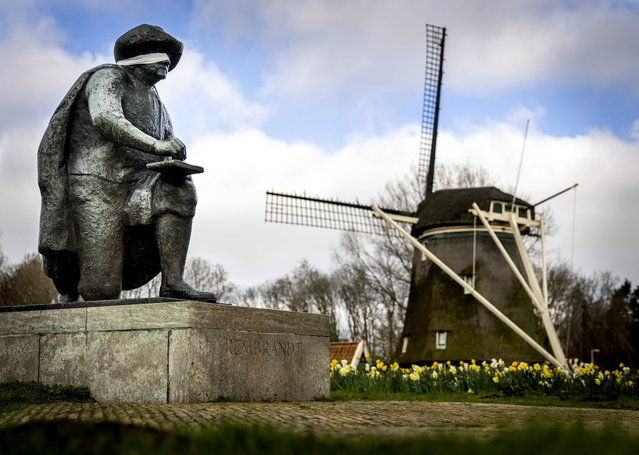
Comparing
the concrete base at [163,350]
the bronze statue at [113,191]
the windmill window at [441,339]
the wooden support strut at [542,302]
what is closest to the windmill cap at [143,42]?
the bronze statue at [113,191]

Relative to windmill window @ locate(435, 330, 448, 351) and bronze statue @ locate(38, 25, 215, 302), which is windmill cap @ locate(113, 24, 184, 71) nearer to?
bronze statue @ locate(38, 25, 215, 302)

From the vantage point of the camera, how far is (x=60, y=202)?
24.9 ft

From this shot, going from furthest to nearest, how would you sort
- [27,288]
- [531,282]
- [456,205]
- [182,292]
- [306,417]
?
[27,288] → [456,205] → [531,282] → [182,292] → [306,417]

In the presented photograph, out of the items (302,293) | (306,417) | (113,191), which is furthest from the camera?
(302,293)

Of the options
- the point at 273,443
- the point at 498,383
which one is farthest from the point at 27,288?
the point at 273,443

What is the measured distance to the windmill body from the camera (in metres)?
26.7

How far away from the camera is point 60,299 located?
7840 mm

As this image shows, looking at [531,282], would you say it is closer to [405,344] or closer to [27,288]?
[405,344]

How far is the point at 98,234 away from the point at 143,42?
74.0 inches

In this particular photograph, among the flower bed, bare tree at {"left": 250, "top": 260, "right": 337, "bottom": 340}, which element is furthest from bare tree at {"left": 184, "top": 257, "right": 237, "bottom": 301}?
the flower bed

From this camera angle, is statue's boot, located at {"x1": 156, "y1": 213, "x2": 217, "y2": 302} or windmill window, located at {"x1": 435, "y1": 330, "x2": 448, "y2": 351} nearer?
statue's boot, located at {"x1": 156, "y1": 213, "x2": 217, "y2": 302}

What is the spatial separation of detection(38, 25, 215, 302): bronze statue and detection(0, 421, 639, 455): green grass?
4038 millimetres

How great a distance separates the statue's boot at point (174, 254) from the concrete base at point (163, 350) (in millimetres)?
530

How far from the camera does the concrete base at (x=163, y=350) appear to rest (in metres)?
6.60
